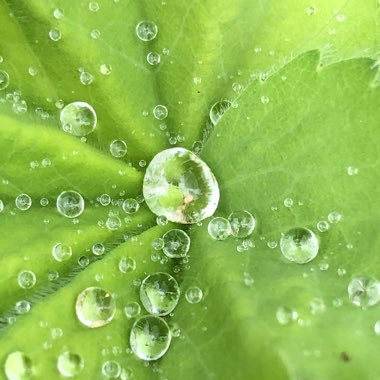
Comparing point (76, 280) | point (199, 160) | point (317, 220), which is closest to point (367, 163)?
point (317, 220)

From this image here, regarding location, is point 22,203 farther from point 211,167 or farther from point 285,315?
point 285,315

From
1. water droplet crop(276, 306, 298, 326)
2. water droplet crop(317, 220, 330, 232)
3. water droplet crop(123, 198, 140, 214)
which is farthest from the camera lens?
water droplet crop(123, 198, 140, 214)

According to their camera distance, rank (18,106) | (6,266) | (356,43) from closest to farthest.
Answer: (6,266) < (18,106) < (356,43)

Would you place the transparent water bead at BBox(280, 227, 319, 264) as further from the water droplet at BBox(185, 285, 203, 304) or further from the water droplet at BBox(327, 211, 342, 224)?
the water droplet at BBox(185, 285, 203, 304)

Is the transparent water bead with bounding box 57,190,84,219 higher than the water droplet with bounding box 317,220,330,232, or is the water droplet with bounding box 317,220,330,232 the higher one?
the transparent water bead with bounding box 57,190,84,219

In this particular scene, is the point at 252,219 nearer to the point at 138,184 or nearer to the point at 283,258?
the point at 283,258

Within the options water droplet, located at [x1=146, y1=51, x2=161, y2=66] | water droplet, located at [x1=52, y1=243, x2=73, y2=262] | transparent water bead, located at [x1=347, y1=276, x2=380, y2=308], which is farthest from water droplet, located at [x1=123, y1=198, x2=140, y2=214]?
transparent water bead, located at [x1=347, y1=276, x2=380, y2=308]
